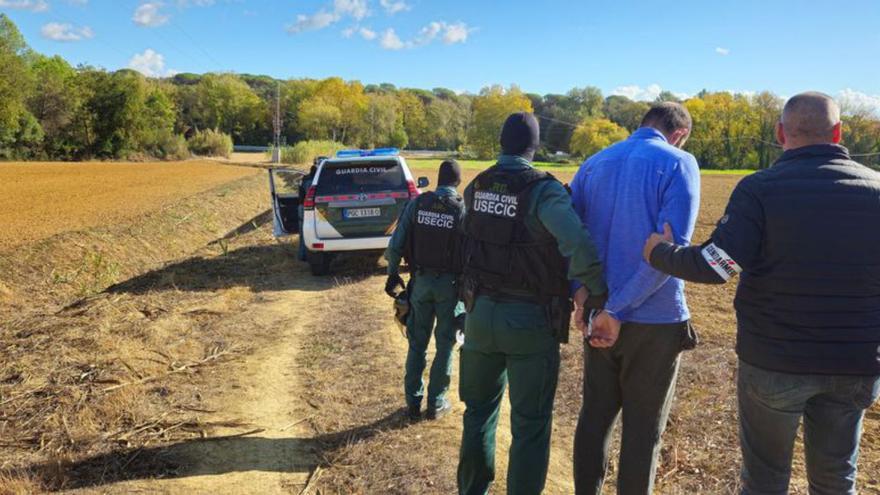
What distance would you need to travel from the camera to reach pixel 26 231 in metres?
14.0

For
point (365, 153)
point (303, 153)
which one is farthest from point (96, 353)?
point (303, 153)

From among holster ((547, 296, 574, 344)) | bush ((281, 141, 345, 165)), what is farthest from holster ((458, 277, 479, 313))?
bush ((281, 141, 345, 165))

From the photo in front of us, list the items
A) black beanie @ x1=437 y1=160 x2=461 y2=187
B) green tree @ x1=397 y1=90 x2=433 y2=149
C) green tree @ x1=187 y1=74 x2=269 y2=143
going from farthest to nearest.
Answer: green tree @ x1=397 y1=90 x2=433 y2=149
green tree @ x1=187 y1=74 x2=269 y2=143
black beanie @ x1=437 y1=160 x2=461 y2=187

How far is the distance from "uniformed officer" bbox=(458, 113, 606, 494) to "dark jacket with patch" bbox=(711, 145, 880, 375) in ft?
2.59

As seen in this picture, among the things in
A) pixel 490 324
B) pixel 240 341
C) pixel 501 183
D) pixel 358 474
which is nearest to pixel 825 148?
pixel 501 183

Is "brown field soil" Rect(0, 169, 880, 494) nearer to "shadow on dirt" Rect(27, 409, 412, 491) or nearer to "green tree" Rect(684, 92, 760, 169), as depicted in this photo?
"shadow on dirt" Rect(27, 409, 412, 491)

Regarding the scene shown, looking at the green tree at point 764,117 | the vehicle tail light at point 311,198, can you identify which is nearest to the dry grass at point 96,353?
the vehicle tail light at point 311,198

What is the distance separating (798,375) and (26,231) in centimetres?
1609

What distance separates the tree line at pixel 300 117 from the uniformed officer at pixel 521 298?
97.9ft

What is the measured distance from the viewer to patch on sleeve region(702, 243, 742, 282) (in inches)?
92.0

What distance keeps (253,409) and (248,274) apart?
5.33 m

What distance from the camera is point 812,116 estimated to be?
2.36 meters

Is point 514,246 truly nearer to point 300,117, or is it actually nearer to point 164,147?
point 164,147

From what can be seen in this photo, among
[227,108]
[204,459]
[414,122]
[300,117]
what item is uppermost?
[414,122]
